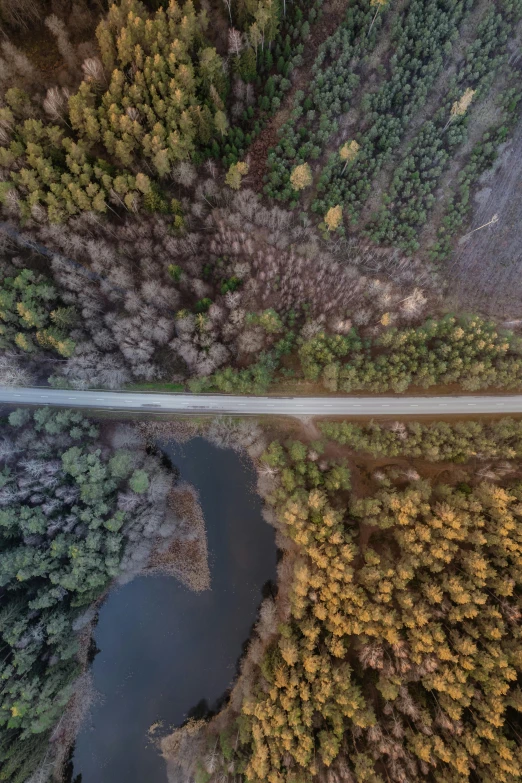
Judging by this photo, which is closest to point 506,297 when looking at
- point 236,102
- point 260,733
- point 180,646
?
point 236,102

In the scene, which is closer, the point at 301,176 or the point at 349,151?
the point at 349,151

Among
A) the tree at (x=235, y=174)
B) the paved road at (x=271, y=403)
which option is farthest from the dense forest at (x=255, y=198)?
the paved road at (x=271, y=403)

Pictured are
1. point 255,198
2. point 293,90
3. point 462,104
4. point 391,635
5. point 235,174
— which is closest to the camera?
point 391,635

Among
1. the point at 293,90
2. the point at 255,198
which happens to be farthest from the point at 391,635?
the point at 293,90

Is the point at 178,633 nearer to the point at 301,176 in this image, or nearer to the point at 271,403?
the point at 271,403

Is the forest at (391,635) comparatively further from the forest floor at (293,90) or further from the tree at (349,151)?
the forest floor at (293,90)

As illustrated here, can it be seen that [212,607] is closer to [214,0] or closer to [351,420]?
[351,420]
